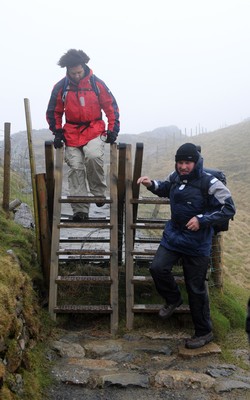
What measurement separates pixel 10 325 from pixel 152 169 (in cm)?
3317

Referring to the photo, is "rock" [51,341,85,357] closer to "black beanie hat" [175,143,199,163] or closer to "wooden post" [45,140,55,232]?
"wooden post" [45,140,55,232]

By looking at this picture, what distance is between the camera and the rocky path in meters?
4.21

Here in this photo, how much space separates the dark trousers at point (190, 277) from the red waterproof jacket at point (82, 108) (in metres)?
2.34

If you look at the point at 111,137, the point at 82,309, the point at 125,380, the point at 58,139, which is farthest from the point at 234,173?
the point at 125,380

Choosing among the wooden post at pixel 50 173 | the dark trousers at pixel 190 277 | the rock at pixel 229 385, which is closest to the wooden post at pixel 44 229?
the wooden post at pixel 50 173

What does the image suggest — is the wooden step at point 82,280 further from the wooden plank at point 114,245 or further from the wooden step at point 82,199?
the wooden step at point 82,199

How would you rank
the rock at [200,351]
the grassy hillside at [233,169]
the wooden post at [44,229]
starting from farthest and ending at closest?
the grassy hillside at [233,169] < the wooden post at [44,229] < the rock at [200,351]

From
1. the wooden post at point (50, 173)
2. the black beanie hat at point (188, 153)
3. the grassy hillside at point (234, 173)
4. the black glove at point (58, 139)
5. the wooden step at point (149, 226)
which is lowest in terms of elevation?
the grassy hillside at point (234, 173)

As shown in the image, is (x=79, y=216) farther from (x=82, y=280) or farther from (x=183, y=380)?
(x=183, y=380)

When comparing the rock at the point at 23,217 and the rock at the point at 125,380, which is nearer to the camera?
the rock at the point at 125,380

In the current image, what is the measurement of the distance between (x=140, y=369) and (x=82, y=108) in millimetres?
3841

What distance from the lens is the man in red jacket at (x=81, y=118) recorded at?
639cm

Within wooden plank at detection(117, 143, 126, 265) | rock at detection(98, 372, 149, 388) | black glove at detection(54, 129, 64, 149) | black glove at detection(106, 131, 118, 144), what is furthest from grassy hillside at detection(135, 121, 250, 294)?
rock at detection(98, 372, 149, 388)

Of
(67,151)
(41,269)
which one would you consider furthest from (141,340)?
(67,151)
